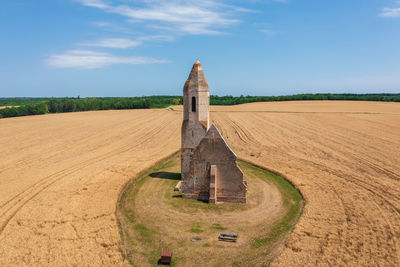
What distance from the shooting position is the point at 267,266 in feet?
40.0

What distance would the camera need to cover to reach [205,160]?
19625mm

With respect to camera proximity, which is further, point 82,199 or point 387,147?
point 387,147

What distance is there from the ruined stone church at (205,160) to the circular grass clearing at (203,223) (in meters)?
0.86

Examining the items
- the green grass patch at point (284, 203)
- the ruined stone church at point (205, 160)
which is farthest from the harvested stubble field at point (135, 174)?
the ruined stone church at point (205, 160)

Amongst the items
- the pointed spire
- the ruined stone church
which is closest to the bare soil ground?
the ruined stone church

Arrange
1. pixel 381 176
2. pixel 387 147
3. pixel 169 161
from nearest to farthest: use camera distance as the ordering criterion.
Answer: pixel 381 176 < pixel 169 161 < pixel 387 147

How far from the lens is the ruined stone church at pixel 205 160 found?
19.2m

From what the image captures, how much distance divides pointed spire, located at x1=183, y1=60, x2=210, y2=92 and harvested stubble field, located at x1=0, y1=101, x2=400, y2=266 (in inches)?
422

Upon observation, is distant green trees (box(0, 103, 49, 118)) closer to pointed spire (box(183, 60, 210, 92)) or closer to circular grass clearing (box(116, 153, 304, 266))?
circular grass clearing (box(116, 153, 304, 266))

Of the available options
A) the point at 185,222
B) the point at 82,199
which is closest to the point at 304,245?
the point at 185,222

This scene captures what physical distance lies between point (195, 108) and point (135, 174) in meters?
9.13

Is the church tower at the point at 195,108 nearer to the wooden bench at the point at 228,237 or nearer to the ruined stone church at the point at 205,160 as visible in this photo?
the ruined stone church at the point at 205,160

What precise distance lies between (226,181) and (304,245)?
722cm

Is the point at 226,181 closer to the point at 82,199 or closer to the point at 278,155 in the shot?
the point at 82,199
